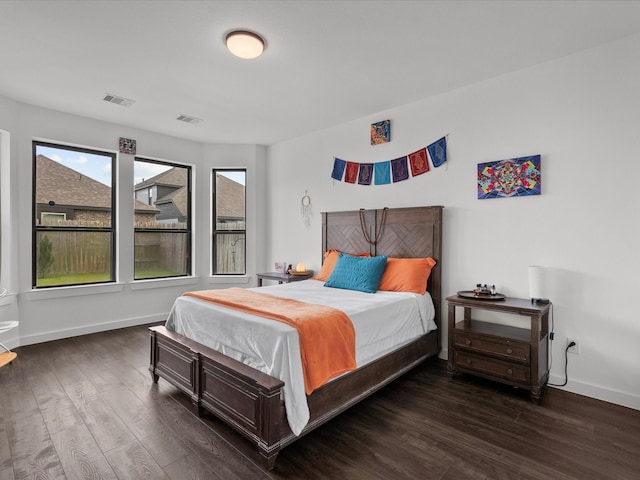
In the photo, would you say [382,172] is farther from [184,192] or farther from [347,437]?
[184,192]

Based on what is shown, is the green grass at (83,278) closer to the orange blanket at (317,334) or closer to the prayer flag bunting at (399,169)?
the orange blanket at (317,334)

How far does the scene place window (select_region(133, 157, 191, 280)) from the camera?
489cm

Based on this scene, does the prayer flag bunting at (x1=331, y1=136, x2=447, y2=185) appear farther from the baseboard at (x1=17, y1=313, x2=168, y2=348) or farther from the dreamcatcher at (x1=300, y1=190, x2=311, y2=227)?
the baseboard at (x1=17, y1=313, x2=168, y2=348)

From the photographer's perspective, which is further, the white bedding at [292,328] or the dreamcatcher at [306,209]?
the dreamcatcher at [306,209]

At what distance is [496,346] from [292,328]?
5.80 ft

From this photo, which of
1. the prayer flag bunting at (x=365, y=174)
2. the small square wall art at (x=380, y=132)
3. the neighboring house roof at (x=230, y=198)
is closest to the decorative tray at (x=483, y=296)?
the prayer flag bunting at (x=365, y=174)

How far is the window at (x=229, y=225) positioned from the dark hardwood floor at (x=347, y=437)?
8.77ft

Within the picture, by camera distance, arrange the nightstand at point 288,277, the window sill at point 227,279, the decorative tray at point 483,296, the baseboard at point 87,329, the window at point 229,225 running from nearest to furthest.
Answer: the decorative tray at point 483,296 < the baseboard at point 87,329 < the nightstand at point 288,277 < the window sill at point 227,279 < the window at point 229,225

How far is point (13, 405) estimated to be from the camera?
2.53 metres

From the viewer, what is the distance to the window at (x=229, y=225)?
218 inches

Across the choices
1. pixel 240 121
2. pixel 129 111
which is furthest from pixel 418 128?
pixel 129 111

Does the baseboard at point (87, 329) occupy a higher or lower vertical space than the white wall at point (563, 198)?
lower

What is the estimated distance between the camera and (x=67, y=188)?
Result: 4273 mm

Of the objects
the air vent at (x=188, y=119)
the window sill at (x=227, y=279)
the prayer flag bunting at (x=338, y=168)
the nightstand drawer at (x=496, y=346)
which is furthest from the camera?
the window sill at (x=227, y=279)
